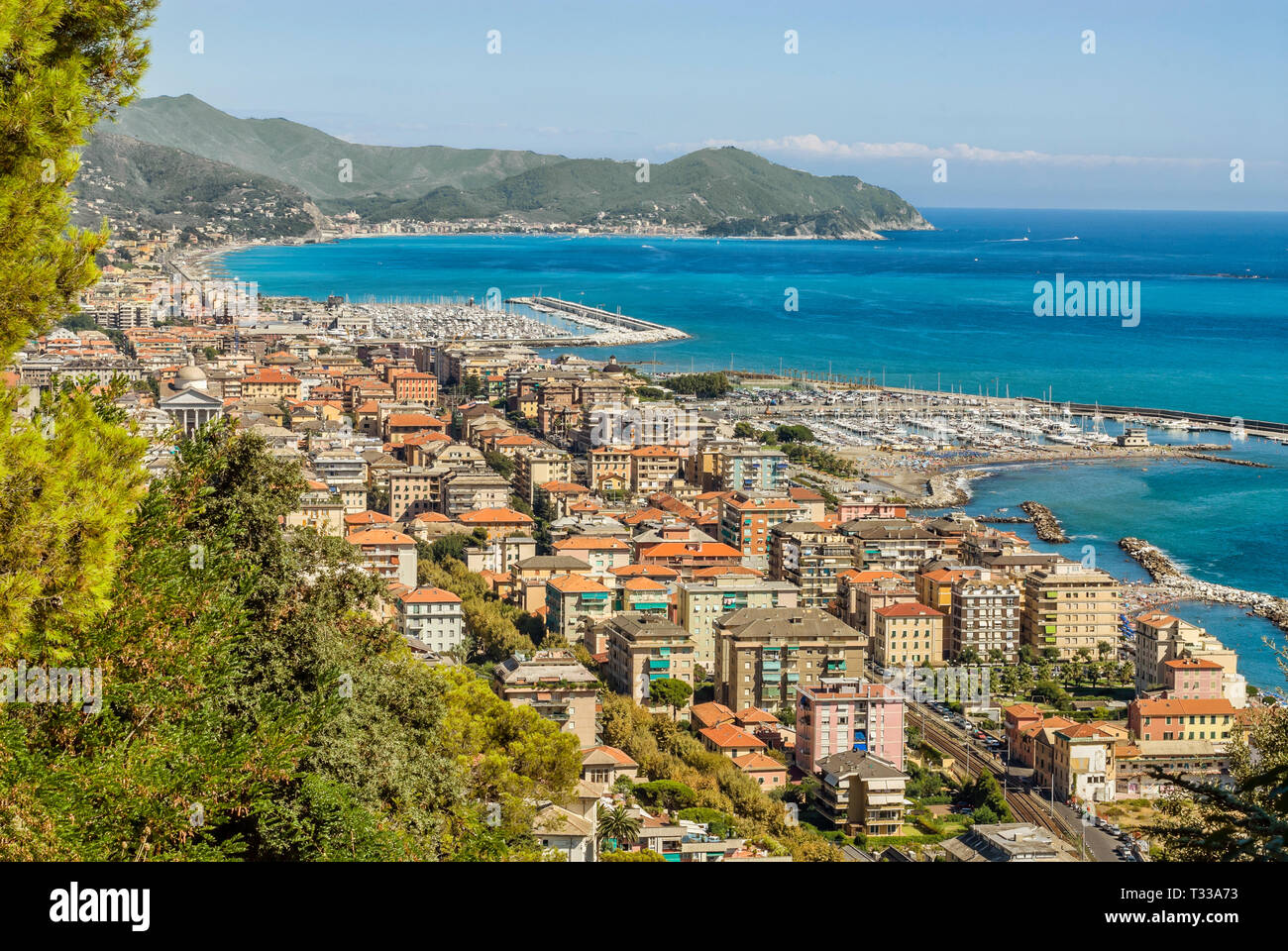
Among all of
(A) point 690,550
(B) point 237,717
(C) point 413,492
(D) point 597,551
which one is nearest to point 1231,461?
(A) point 690,550

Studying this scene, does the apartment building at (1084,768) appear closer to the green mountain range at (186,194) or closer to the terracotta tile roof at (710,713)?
the terracotta tile roof at (710,713)

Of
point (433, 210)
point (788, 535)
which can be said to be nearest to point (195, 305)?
point (788, 535)

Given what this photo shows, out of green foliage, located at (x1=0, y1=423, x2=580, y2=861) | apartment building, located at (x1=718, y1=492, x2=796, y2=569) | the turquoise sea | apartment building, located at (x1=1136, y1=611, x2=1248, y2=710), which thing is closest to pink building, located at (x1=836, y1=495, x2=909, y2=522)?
apartment building, located at (x1=718, y1=492, x2=796, y2=569)

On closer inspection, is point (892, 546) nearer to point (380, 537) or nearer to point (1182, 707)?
point (1182, 707)

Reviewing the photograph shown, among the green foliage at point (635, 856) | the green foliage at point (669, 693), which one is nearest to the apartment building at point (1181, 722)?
the green foliage at point (669, 693)
